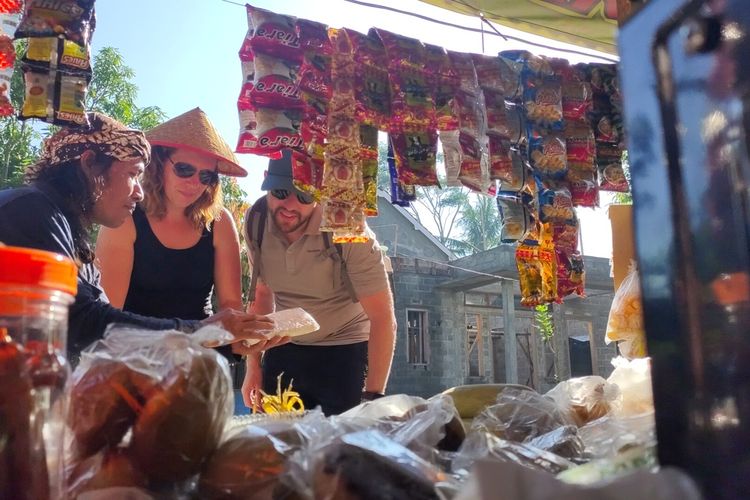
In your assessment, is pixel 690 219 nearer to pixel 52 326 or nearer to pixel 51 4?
pixel 52 326

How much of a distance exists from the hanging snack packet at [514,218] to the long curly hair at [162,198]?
162cm

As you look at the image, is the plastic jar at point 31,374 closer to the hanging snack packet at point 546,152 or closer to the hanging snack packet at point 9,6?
the hanging snack packet at point 9,6

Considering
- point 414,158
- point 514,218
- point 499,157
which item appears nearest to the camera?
point 414,158

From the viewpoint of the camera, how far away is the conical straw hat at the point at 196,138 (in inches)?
93.4

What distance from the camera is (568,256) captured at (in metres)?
3.53

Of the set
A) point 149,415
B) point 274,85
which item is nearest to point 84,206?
point 274,85

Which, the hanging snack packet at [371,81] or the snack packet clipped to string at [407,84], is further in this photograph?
the snack packet clipped to string at [407,84]

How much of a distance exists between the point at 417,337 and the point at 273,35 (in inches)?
455

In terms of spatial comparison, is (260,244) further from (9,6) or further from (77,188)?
(9,6)

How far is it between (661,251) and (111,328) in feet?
2.15

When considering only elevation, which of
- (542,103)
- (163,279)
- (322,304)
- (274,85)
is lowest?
(322,304)

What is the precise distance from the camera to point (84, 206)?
1763mm

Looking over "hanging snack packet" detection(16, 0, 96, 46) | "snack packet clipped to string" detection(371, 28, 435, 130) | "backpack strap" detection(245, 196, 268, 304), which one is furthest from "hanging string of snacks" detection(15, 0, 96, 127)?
"snack packet clipped to string" detection(371, 28, 435, 130)

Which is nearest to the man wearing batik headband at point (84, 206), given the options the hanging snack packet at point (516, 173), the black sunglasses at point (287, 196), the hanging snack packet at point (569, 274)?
the black sunglasses at point (287, 196)
